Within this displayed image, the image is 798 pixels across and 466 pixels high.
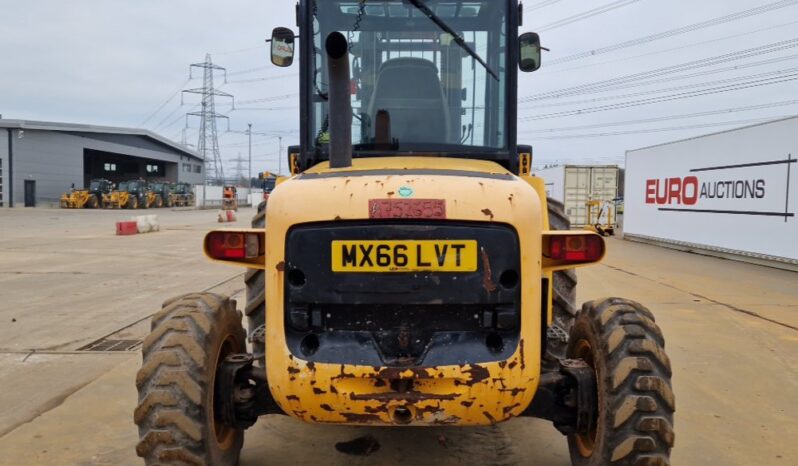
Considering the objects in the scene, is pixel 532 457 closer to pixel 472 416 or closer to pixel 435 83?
pixel 472 416

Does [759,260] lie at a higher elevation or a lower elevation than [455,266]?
lower

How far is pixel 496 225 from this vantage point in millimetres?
2693

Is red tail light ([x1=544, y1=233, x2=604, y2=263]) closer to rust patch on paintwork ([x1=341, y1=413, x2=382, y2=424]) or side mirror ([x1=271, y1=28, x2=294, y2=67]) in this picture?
rust patch on paintwork ([x1=341, y1=413, x2=382, y2=424])

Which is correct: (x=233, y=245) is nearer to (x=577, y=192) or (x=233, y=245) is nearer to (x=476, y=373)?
(x=476, y=373)

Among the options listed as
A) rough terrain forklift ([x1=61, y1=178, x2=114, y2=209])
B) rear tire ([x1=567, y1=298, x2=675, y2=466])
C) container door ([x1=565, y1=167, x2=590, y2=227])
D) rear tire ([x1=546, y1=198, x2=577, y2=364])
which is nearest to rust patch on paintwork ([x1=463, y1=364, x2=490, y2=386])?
rear tire ([x1=567, y1=298, x2=675, y2=466])

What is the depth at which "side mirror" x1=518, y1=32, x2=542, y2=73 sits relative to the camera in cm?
396

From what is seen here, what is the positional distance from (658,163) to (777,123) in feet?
20.0

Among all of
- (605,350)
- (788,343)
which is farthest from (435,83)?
(788,343)

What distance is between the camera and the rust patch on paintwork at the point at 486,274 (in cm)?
269

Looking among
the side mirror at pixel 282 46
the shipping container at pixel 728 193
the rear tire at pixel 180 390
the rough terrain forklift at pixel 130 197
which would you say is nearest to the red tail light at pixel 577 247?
the rear tire at pixel 180 390

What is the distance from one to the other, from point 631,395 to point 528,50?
2.33 m

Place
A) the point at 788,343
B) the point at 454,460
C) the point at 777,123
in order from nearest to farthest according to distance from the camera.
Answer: the point at 454,460 < the point at 788,343 < the point at 777,123

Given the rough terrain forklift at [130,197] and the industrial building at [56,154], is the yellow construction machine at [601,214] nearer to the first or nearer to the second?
the rough terrain forklift at [130,197]

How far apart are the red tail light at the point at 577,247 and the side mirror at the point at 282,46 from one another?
2325 mm
